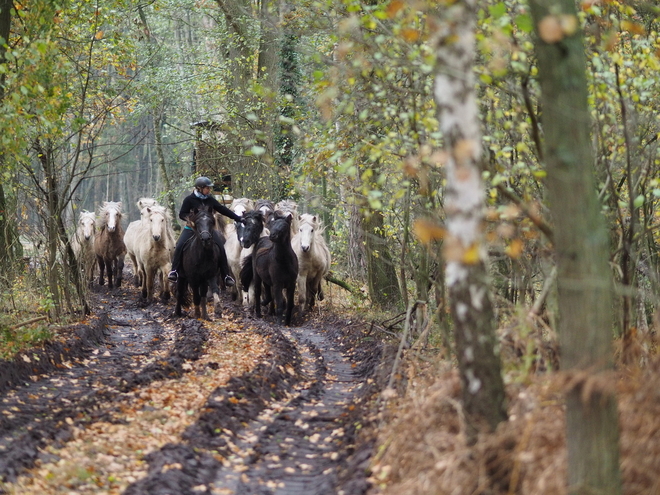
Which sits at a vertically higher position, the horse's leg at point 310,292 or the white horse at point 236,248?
the white horse at point 236,248

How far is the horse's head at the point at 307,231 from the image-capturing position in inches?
665

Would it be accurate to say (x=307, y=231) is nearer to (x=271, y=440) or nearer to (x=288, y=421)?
(x=288, y=421)

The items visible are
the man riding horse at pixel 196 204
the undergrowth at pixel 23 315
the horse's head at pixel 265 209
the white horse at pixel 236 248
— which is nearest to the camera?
the undergrowth at pixel 23 315

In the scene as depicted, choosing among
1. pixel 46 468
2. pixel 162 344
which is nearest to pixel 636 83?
pixel 46 468

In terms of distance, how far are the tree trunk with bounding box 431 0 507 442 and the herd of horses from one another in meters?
10.8

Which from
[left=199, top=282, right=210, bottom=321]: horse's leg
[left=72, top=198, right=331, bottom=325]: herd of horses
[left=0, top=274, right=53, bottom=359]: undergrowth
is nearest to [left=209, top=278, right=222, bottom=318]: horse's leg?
[left=72, top=198, right=331, bottom=325]: herd of horses

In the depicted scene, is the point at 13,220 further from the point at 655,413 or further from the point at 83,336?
the point at 655,413

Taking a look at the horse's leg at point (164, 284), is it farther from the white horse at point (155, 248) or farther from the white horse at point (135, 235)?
the white horse at point (135, 235)

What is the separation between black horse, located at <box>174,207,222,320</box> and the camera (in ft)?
51.4

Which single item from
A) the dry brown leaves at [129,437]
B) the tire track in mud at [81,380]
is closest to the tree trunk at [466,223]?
the dry brown leaves at [129,437]

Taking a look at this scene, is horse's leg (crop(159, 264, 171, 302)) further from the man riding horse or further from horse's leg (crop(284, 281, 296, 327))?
horse's leg (crop(284, 281, 296, 327))

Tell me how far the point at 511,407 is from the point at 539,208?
124 inches

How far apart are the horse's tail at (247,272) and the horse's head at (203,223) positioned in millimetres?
2535

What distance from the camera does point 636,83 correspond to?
705 centimetres
